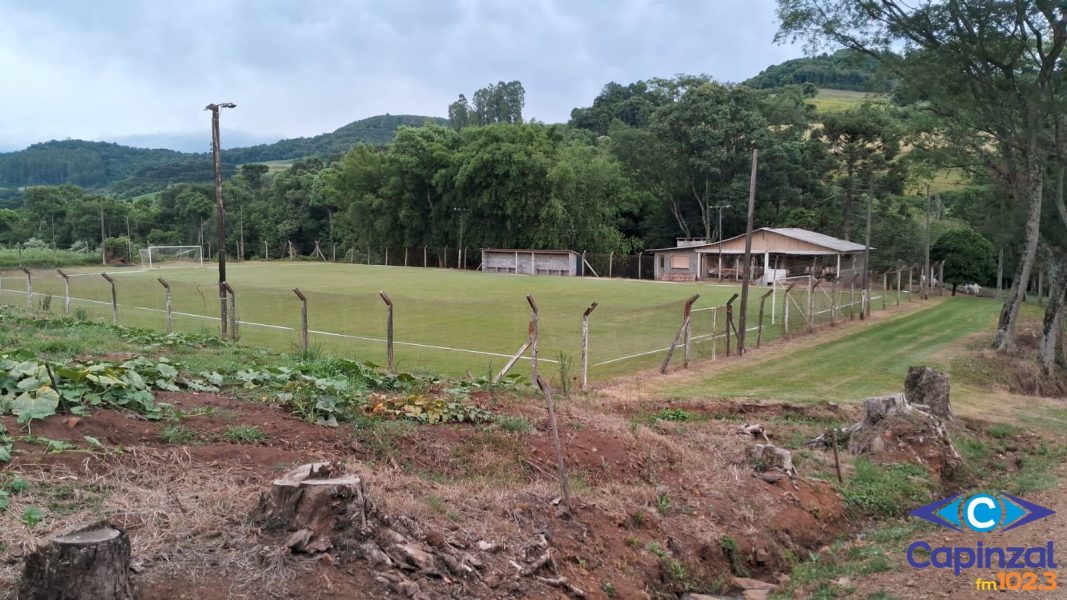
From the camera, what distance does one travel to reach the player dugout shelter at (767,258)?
49.5m

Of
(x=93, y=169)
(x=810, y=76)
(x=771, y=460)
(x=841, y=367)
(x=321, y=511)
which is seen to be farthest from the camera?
(x=93, y=169)

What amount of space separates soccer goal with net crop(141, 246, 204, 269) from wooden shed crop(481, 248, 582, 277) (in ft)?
76.1

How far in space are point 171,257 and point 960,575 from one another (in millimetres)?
69996

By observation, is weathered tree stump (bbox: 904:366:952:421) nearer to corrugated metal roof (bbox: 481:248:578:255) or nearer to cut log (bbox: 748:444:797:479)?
cut log (bbox: 748:444:797:479)

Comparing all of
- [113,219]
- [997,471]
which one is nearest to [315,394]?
[997,471]

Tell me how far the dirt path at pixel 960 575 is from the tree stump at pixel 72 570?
560 cm

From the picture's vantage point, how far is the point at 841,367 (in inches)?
797

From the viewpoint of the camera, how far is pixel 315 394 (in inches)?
328

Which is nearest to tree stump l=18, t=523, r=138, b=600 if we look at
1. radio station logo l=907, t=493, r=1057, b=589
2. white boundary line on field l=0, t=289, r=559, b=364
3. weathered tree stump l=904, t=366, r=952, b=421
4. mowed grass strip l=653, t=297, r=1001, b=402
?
radio station logo l=907, t=493, r=1057, b=589

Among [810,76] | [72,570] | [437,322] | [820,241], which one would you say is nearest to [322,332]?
[437,322]

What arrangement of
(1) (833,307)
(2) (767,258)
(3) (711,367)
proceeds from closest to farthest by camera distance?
(3) (711,367), (1) (833,307), (2) (767,258)

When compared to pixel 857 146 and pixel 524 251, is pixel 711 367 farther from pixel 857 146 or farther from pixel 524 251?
pixel 857 146

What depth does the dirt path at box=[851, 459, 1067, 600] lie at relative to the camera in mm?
5922

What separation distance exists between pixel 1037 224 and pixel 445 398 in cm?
2102
